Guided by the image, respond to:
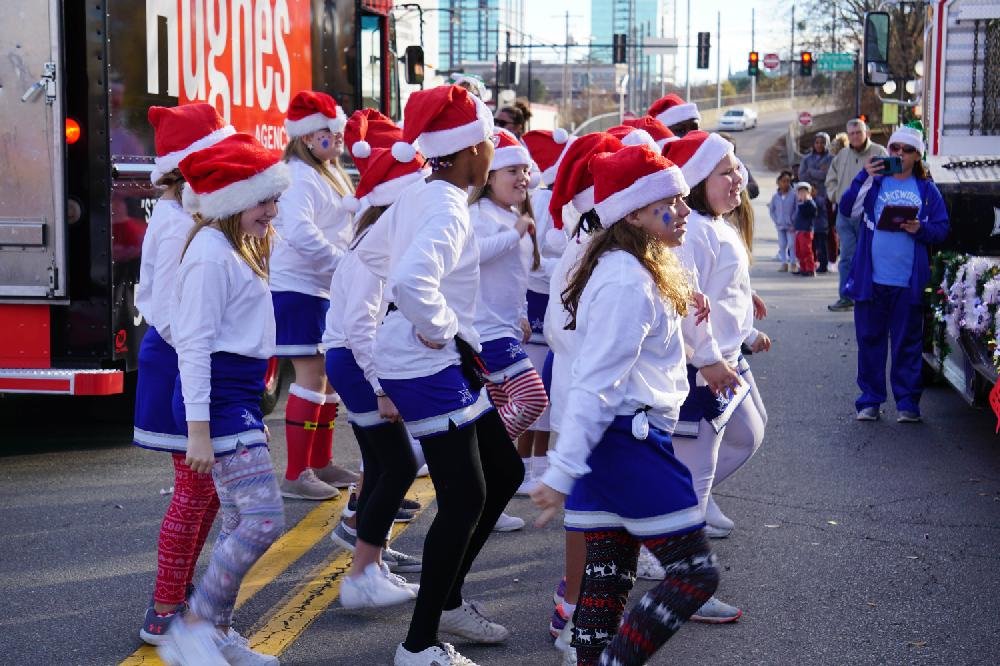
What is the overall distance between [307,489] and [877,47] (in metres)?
7.00

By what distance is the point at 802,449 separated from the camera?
8516 mm

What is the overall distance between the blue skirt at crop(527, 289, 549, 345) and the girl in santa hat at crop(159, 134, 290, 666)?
2.85 meters

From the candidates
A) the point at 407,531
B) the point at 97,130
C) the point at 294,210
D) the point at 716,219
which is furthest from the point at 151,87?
the point at 716,219

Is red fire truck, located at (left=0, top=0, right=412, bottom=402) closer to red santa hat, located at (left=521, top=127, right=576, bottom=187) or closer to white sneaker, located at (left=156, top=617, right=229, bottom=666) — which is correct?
red santa hat, located at (left=521, top=127, right=576, bottom=187)

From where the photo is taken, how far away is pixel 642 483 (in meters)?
3.83

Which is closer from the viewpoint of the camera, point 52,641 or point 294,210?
point 52,641

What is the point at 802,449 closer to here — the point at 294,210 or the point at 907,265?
the point at 907,265

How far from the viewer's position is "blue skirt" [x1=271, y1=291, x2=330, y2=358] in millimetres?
7234

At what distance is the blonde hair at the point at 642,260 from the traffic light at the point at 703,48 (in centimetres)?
5279

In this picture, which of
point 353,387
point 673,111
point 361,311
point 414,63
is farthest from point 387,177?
point 414,63

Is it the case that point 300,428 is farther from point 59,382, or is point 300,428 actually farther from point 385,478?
point 385,478

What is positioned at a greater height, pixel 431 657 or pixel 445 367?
pixel 445 367

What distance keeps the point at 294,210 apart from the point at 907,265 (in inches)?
169

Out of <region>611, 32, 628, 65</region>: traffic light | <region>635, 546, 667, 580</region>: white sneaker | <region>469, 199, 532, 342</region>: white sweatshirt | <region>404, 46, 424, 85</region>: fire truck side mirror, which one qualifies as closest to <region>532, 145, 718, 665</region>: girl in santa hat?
<region>635, 546, 667, 580</region>: white sneaker
